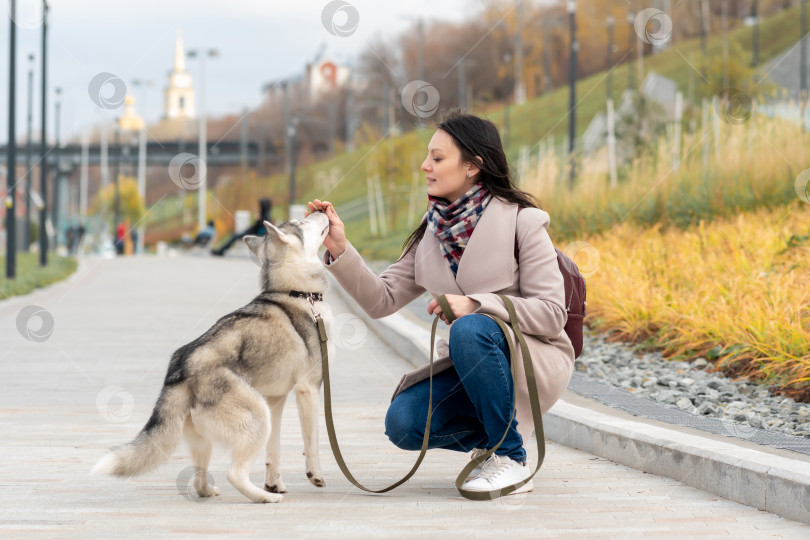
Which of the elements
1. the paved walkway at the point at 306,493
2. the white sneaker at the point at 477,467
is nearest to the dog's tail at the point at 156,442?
the paved walkway at the point at 306,493

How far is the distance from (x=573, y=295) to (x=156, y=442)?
1.93m

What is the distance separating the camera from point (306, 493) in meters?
4.90

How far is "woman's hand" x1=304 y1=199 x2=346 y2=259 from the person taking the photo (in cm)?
491

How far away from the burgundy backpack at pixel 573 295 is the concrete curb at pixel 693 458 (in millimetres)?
815

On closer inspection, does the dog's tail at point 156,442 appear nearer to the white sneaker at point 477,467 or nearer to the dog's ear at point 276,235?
the dog's ear at point 276,235

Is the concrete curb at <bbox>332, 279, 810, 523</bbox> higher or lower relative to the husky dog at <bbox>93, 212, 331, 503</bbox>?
lower

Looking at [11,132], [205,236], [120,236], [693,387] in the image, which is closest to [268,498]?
[693,387]

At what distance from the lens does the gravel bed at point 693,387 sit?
6.36 m

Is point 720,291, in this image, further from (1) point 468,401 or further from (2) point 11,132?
(2) point 11,132

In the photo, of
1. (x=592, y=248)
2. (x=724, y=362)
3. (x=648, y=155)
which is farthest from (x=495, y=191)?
(x=648, y=155)

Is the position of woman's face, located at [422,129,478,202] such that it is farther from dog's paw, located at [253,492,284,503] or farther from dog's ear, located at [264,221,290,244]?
dog's paw, located at [253,492,284,503]

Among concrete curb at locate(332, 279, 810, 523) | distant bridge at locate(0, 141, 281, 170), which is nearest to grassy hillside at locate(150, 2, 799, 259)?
distant bridge at locate(0, 141, 281, 170)

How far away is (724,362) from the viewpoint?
7840mm

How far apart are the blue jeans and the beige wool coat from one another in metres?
0.08
